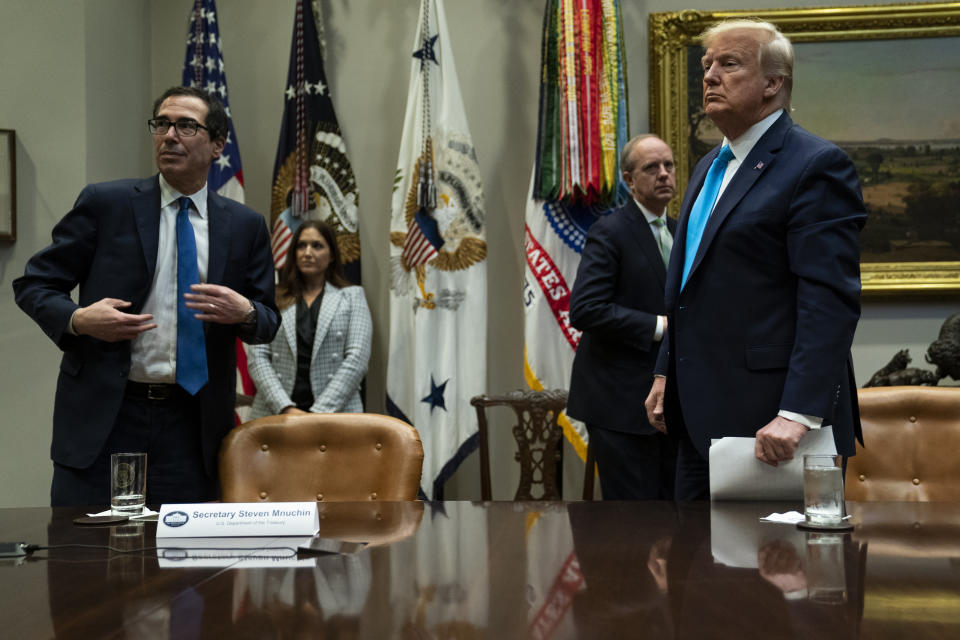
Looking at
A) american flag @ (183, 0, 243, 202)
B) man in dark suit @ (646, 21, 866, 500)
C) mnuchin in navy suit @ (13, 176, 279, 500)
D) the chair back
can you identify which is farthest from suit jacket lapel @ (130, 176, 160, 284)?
american flag @ (183, 0, 243, 202)

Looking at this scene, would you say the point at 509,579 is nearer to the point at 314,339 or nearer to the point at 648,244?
the point at 648,244

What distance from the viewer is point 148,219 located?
2.42 metres

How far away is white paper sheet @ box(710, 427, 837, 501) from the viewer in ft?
5.52

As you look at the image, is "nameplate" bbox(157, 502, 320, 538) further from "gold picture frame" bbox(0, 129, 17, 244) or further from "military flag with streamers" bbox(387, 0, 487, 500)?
"gold picture frame" bbox(0, 129, 17, 244)

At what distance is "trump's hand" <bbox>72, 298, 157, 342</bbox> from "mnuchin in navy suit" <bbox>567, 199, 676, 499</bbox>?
1.46 meters

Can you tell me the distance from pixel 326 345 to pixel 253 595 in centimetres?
318

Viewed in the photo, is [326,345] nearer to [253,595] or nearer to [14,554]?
[14,554]

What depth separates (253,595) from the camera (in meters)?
0.97

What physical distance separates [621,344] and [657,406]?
3.11 ft

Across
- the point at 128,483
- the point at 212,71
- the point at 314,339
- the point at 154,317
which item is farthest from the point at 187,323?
the point at 212,71

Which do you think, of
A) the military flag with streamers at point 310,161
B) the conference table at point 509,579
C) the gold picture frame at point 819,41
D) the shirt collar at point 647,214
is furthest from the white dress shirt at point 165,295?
the gold picture frame at point 819,41

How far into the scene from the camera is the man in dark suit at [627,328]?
308cm

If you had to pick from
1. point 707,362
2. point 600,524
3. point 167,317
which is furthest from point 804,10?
point 600,524

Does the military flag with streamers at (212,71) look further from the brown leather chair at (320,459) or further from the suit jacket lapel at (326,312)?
the brown leather chair at (320,459)
